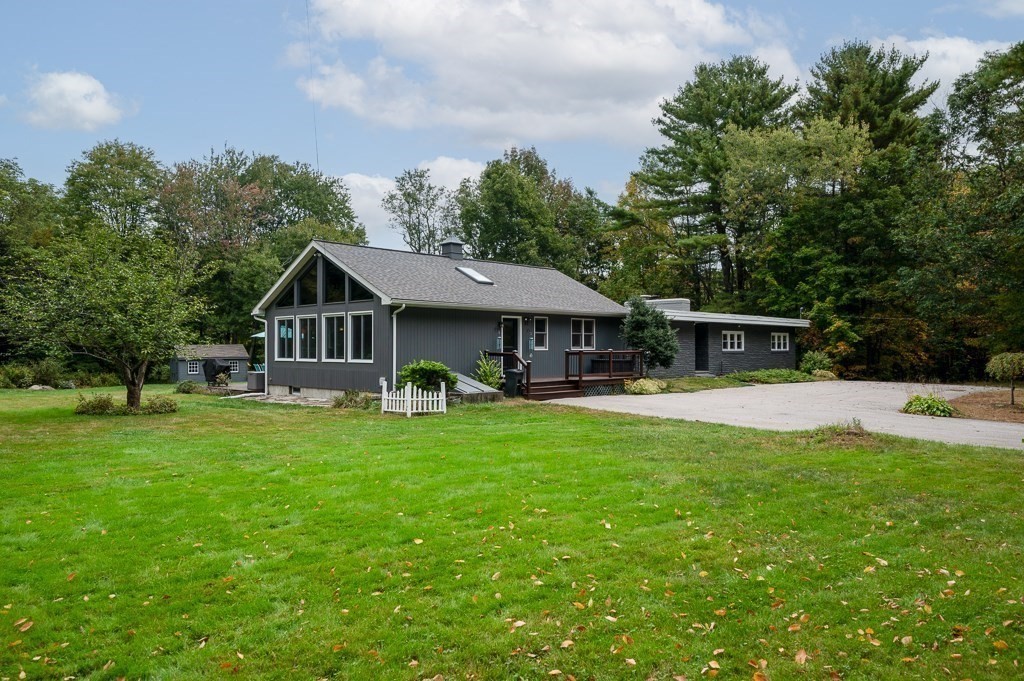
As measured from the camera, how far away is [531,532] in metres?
5.15

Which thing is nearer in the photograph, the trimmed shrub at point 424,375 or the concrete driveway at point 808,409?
the concrete driveway at point 808,409

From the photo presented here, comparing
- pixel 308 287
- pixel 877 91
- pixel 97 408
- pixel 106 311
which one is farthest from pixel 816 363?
pixel 97 408

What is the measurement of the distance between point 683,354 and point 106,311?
1877 cm

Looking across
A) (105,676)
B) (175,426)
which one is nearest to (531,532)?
(105,676)

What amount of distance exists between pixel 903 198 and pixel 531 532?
27.0 meters

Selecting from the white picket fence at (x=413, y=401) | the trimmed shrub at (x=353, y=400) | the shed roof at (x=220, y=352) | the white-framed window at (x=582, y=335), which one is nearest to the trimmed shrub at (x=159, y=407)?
the trimmed shrub at (x=353, y=400)

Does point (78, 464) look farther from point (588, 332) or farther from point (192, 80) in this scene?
point (588, 332)

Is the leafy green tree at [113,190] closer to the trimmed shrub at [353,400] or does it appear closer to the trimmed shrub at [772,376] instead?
the trimmed shrub at [353,400]

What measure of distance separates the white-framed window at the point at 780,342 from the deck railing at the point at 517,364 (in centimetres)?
1468

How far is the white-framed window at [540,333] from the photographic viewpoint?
65.3 ft

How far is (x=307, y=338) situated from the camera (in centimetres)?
1966

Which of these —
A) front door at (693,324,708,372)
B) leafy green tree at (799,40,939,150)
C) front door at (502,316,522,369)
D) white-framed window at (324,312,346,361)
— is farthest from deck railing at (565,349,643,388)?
leafy green tree at (799,40,939,150)

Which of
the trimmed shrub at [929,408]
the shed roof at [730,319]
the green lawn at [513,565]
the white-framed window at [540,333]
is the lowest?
the green lawn at [513,565]

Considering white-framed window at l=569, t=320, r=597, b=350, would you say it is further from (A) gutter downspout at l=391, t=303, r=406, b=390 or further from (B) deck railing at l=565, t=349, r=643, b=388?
(A) gutter downspout at l=391, t=303, r=406, b=390
